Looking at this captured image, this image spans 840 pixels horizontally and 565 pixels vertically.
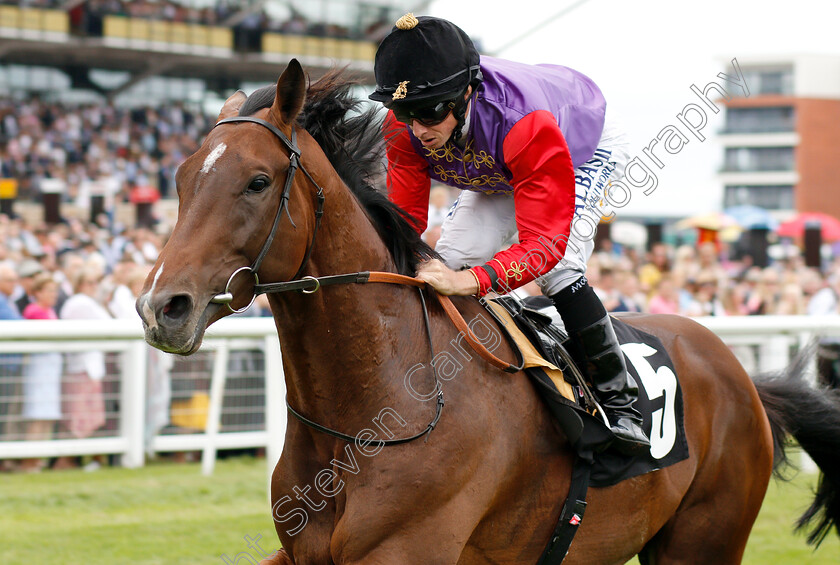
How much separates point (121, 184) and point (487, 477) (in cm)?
1745

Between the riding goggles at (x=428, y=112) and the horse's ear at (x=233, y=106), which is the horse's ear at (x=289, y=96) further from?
the riding goggles at (x=428, y=112)

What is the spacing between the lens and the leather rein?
7.22ft

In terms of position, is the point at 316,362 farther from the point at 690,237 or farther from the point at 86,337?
the point at 690,237

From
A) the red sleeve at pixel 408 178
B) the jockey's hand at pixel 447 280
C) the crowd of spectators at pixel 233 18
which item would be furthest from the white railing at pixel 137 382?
the crowd of spectators at pixel 233 18

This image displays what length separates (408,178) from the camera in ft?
9.95

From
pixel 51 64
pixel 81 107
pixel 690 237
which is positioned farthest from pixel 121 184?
pixel 690 237

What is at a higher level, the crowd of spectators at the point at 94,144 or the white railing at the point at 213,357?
the white railing at the point at 213,357

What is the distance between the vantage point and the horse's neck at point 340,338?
2.40m

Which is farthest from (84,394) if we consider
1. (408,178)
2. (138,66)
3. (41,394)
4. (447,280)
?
(138,66)

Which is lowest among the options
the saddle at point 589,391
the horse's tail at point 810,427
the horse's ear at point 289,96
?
the horse's tail at point 810,427

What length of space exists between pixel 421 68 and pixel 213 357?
4.21 metres

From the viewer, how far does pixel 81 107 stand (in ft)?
79.3

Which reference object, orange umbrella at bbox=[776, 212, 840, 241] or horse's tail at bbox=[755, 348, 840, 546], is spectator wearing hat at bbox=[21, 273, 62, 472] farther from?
orange umbrella at bbox=[776, 212, 840, 241]

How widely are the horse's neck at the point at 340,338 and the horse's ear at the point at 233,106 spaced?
350mm
